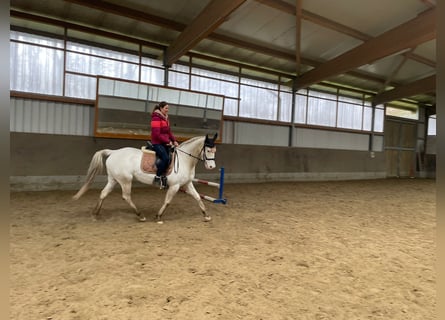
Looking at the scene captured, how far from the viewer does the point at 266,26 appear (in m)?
7.27

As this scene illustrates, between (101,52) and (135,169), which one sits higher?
(101,52)

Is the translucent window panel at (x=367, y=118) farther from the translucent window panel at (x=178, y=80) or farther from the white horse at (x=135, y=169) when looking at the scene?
the white horse at (x=135, y=169)

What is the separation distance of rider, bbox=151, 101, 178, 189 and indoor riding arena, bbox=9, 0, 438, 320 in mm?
155

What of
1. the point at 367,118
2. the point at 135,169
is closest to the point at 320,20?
the point at 135,169

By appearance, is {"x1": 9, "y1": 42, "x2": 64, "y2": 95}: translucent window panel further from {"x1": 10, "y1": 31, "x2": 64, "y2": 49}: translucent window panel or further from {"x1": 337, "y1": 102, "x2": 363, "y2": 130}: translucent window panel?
{"x1": 337, "y1": 102, "x2": 363, "y2": 130}: translucent window panel

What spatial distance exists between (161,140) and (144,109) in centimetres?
371

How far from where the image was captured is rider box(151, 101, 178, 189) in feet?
12.4

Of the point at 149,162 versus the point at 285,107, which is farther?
the point at 285,107

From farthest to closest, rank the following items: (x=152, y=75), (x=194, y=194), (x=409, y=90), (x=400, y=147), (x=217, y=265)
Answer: (x=400, y=147) → (x=409, y=90) → (x=152, y=75) → (x=194, y=194) → (x=217, y=265)

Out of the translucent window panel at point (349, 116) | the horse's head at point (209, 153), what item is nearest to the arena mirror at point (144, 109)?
the horse's head at point (209, 153)

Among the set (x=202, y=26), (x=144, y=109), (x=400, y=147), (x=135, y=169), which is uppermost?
(x=202, y=26)

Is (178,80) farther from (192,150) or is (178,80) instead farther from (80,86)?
(192,150)

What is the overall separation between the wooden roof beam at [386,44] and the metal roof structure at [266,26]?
0.02 m

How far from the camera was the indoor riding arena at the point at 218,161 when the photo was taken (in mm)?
2113
